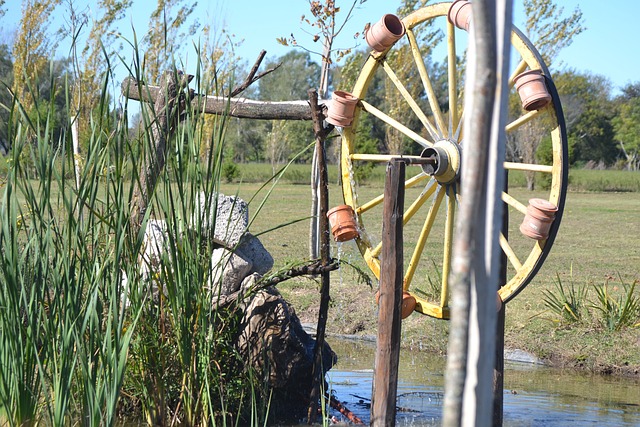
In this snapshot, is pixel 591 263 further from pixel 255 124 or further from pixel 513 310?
pixel 255 124

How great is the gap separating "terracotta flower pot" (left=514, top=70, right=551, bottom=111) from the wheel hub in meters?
0.47

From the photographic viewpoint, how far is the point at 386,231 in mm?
4395

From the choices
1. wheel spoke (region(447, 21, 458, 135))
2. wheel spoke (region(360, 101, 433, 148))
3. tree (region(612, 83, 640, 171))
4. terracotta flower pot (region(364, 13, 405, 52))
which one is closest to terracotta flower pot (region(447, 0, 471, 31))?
wheel spoke (region(447, 21, 458, 135))

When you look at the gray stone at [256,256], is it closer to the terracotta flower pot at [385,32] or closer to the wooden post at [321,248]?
the wooden post at [321,248]

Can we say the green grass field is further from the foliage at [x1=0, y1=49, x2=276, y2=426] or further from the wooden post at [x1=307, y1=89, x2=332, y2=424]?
the foliage at [x1=0, y1=49, x2=276, y2=426]

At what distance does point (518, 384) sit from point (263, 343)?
2.55 m

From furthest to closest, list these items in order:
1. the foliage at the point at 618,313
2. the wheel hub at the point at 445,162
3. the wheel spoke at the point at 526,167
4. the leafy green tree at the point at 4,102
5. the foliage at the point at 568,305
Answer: the foliage at the point at 568,305 < the foliage at the point at 618,313 < the wheel hub at the point at 445,162 < the wheel spoke at the point at 526,167 < the leafy green tree at the point at 4,102

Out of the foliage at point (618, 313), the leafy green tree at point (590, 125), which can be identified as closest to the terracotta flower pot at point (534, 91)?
the foliage at point (618, 313)

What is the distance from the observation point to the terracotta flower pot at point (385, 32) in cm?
531

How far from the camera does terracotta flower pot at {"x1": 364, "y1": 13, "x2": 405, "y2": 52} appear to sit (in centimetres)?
531

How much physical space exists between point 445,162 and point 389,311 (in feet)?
3.26

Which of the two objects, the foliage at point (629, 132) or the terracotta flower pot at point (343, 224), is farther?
the foliage at point (629, 132)

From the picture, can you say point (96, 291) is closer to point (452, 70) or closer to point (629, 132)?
point (452, 70)

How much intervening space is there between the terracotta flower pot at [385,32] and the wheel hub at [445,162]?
33.7 inches
